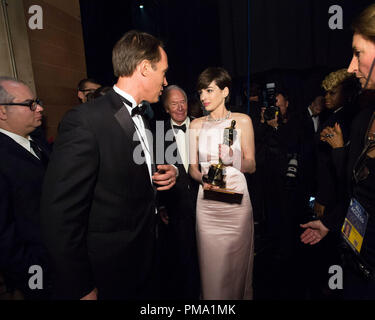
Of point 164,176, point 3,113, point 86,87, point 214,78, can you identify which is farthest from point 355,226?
point 86,87

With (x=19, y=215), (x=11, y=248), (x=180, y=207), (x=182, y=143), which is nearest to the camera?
(x=11, y=248)

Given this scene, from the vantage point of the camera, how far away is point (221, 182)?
86.1 inches

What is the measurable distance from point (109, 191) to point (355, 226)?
4.11ft

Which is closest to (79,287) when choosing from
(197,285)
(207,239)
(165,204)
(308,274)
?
(207,239)

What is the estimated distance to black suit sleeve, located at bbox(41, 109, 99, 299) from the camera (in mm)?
1009

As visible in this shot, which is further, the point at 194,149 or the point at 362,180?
the point at 194,149

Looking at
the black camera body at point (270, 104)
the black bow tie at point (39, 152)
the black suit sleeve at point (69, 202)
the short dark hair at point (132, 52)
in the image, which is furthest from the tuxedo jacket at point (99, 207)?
the black camera body at point (270, 104)

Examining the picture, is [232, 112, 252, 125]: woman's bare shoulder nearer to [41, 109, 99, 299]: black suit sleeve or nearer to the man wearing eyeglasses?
[41, 109, 99, 299]: black suit sleeve

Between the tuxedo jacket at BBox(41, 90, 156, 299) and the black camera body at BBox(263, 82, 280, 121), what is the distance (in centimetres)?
258

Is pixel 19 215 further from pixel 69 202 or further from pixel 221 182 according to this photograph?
pixel 221 182

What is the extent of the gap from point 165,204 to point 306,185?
7.15ft

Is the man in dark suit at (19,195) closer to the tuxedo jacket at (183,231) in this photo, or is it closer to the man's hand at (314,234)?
the tuxedo jacket at (183,231)

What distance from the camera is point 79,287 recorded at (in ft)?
3.48

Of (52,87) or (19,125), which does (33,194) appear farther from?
(52,87)
